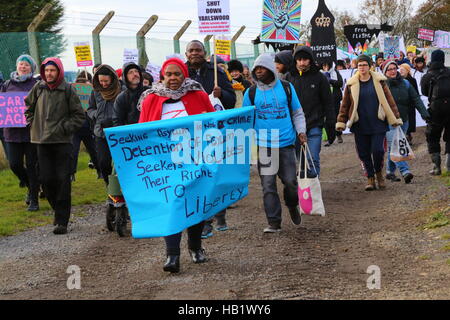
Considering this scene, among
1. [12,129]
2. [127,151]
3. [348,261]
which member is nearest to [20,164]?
[12,129]

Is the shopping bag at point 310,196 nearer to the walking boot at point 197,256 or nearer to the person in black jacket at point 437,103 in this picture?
the walking boot at point 197,256

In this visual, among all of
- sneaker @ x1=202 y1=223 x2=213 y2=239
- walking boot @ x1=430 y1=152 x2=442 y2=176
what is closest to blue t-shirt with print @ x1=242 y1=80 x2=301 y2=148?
sneaker @ x1=202 y1=223 x2=213 y2=239

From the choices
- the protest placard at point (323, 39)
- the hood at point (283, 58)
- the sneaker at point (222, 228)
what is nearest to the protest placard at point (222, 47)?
the protest placard at point (323, 39)

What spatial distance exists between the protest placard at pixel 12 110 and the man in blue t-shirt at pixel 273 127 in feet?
14.1

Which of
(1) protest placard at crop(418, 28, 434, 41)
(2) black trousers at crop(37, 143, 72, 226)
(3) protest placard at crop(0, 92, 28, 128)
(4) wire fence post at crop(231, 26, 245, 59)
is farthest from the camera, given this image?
(1) protest placard at crop(418, 28, 434, 41)

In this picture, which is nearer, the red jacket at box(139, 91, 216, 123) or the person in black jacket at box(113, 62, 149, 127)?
the red jacket at box(139, 91, 216, 123)

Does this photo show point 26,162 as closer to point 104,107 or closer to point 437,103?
point 104,107

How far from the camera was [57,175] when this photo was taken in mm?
10016

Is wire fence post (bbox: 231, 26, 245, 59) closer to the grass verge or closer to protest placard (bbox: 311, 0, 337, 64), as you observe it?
protest placard (bbox: 311, 0, 337, 64)

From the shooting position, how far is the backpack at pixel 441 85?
1325 centimetres

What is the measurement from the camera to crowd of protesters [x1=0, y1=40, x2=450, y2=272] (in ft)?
24.2

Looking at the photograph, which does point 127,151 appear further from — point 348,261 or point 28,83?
point 28,83

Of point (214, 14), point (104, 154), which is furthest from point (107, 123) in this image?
point (214, 14)

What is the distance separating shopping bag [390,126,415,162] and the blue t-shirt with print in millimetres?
4047
